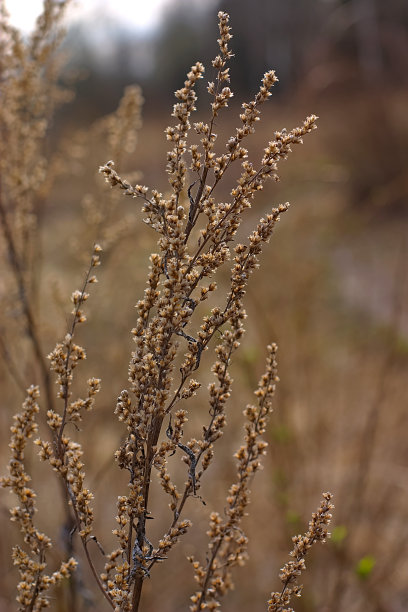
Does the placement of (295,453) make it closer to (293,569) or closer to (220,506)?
(220,506)

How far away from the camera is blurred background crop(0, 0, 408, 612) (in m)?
2.52

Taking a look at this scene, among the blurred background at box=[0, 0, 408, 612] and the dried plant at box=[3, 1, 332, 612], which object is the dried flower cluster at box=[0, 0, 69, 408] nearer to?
the blurred background at box=[0, 0, 408, 612]

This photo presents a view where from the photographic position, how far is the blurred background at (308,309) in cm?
252

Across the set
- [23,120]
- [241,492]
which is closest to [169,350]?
[241,492]

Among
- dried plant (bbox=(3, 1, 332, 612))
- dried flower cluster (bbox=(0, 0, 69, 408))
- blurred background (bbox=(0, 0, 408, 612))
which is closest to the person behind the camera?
dried plant (bbox=(3, 1, 332, 612))

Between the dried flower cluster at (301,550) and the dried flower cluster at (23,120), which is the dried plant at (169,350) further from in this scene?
the dried flower cluster at (23,120)

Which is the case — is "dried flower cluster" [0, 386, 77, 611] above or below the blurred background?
below

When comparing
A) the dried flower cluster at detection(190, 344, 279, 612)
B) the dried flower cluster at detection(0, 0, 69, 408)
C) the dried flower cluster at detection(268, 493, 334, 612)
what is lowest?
the dried flower cluster at detection(268, 493, 334, 612)

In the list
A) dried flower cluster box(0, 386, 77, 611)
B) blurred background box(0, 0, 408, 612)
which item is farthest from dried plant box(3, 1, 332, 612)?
blurred background box(0, 0, 408, 612)

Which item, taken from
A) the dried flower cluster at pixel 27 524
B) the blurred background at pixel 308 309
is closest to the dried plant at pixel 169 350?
the dried flower cluster at pixel 27 524

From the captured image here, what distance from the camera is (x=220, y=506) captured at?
3.46m

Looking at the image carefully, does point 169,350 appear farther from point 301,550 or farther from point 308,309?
point 308,309

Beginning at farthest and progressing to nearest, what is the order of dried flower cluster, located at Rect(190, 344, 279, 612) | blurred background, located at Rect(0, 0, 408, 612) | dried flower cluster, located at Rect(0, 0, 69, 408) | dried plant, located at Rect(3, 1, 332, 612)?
blurred background, located at Rect(0, 0, 408, 612) → dried flower cluster, located at Rect(0, 0, 69, 408) → dried flower cluster, located at Rect(190, 344, 279, 612) → dried plant, located at Rect(3, 1, 332, 612)

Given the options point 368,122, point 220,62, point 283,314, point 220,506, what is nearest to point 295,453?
point 220,506
